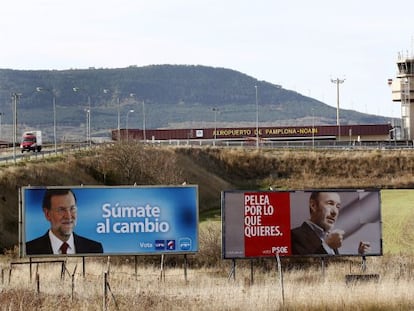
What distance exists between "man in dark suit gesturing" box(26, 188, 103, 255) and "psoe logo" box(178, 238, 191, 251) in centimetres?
297

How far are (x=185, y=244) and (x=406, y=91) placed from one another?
104m

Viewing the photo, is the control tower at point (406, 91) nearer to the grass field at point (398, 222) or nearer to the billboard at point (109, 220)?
the grass field at point (398, 222)

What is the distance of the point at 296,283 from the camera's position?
25.1 meters

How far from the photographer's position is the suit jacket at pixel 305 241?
3052 centimetres

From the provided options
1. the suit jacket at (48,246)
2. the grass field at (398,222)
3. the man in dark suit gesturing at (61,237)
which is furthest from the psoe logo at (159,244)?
the grass field at (398,222)

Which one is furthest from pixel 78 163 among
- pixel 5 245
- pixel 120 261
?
pixel 120 261

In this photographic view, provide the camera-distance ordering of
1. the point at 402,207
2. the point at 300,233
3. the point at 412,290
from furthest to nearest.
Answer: the point at 402,207, the point at 300,233, the point at 412,290

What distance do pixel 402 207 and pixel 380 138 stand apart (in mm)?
67853

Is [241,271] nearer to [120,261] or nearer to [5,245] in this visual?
[120,261]

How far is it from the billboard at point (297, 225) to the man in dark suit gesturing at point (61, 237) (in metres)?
5.18

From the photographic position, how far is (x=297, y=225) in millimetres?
30484

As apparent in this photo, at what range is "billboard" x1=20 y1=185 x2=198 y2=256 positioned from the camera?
3003cm

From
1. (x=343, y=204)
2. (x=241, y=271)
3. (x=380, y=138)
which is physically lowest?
(x=241, y=271)

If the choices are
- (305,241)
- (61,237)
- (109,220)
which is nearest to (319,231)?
(305,241)
